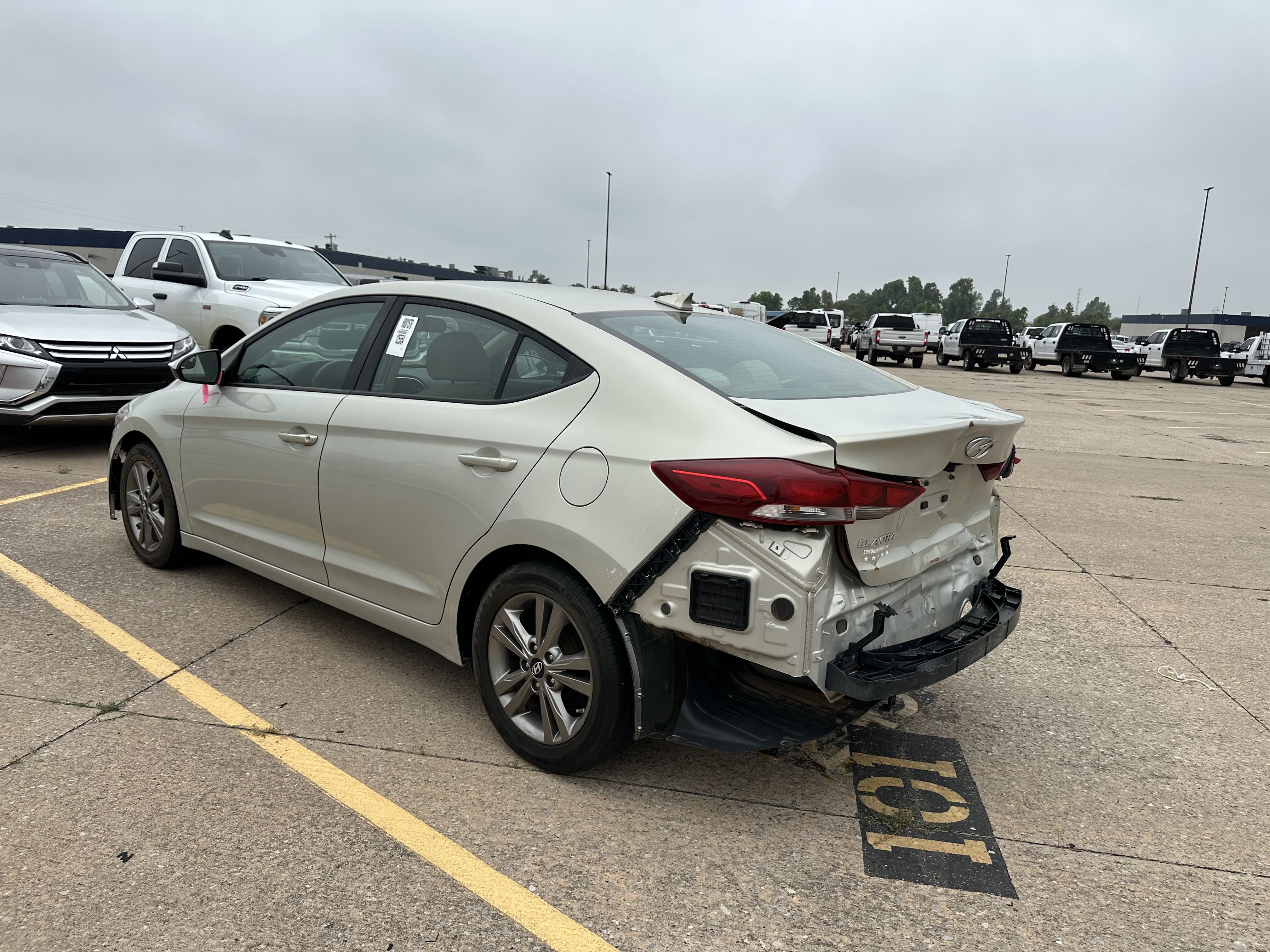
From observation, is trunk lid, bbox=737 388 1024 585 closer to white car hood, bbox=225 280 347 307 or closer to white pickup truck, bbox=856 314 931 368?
white car hood, bbox=225 280 347 307

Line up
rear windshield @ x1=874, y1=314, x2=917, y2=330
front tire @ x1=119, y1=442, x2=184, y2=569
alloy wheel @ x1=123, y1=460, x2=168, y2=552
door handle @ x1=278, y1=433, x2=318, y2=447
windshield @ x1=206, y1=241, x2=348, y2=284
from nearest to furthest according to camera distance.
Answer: door handle @ x1=278, y1=433, x2=318, y2=447 < front tire @ x1=119, y1=442, x2=184, y2=569 < alloy wheel @ x1=123, y1=460, x2=168, y2=552 < windshield @ x1=206, y1=241, x2=348, y2=284 < rear windshield @ x1=874, y1=314, x2=917, y2=330

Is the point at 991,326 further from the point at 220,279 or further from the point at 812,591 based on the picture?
the point at 812,591

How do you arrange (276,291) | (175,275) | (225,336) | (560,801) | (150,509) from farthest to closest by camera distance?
(225,336) → (276,291) → (175,275) → (150,509) → (560,801)

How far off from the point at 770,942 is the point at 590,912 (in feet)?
1.56

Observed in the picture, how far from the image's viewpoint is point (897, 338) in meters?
32.3

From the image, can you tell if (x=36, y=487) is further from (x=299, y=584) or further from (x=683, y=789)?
(x=683, y=789)

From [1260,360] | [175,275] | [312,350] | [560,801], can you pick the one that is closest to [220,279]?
[175,275]

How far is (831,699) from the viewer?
108 inches

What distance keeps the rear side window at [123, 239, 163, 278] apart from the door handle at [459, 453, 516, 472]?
32.4 ft

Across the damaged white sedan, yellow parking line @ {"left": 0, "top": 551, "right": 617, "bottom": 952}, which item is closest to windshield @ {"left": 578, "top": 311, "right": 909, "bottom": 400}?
the damaged white sedan

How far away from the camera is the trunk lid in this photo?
8.72ft

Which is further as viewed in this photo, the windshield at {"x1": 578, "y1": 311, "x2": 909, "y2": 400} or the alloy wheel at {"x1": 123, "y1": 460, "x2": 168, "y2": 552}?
the alloy wheel at {"x1": 123, "y1": 460, "x2": 168, "y2": 552}

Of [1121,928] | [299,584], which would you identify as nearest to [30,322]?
[299,584]

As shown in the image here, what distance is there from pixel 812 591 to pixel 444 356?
1713mm
